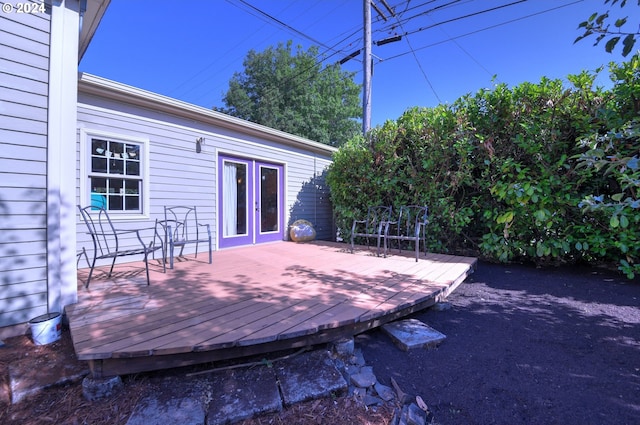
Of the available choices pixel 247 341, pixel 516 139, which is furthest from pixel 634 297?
pixel 247 341

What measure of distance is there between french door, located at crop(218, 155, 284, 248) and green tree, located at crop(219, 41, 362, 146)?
37.6ft

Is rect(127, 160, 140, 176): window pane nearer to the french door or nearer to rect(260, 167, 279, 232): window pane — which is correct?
the french door

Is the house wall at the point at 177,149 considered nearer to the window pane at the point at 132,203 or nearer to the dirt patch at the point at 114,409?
the window pane at the point at 132,203

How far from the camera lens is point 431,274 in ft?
10.9

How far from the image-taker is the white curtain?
5.43 m

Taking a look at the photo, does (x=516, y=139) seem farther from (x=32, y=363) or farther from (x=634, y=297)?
(x=32, y=363)

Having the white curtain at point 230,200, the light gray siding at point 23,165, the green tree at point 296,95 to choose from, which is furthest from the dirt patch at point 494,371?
the green tree at point 296,95

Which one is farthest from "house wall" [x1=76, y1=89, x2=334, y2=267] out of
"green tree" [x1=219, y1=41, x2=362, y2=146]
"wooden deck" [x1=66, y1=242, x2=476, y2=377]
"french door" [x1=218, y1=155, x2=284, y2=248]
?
"green tree" [x1=219, y1=41, x2=362, y2=146]

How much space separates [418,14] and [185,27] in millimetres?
8384

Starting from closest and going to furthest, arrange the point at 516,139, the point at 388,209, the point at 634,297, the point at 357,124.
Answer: the point at 634,297 < the point at 516,139 < the point at 388,209 < the point at 357,124

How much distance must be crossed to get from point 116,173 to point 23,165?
198 cm

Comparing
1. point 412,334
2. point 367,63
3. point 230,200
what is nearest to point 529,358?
point 412,334

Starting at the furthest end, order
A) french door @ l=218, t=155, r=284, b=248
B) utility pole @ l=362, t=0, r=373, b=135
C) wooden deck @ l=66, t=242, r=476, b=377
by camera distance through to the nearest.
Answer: utility pole @ l=362, t=0, r=373, b=135, french door @ l=218, t=155, r=284, b=248, wooden deck @ l=66, t=242, r=476, b=377

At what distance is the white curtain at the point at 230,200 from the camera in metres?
5.43
